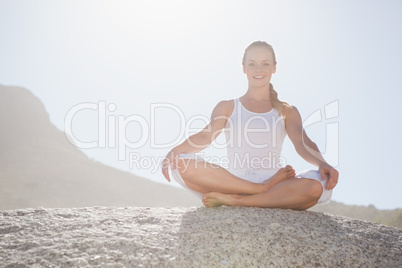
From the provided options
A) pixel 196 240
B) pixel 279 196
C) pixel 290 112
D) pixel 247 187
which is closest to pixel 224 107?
pixel 290 112

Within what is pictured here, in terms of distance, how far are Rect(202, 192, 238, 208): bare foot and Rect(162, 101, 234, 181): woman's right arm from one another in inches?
17.4

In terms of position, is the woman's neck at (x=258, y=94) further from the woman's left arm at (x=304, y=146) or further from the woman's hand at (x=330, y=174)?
the woman's hand at (x=330, y=174)

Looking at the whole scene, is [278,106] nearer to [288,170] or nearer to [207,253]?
[288,170]

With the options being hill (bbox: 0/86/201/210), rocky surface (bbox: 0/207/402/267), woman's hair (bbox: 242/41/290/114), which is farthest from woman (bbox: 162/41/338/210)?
hill (bbox: 0/86/201/210)

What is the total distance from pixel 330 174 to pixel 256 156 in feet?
2.75

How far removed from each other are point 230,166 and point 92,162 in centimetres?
3570

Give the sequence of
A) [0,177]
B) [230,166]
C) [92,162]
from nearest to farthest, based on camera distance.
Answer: [230,166] → [0,177] → [92,162]

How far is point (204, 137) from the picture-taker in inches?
153

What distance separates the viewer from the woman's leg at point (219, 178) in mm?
3363

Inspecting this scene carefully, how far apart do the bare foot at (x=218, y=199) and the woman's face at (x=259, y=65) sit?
153 centimetres

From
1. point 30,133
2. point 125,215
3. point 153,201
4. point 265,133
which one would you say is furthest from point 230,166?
point 30,133

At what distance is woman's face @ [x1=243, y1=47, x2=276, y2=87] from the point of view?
4.13 metres

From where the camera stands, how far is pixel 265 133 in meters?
3.96

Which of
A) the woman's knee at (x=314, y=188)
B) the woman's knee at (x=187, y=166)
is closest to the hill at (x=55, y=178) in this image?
the woman's knee at (x=187, y=166)
